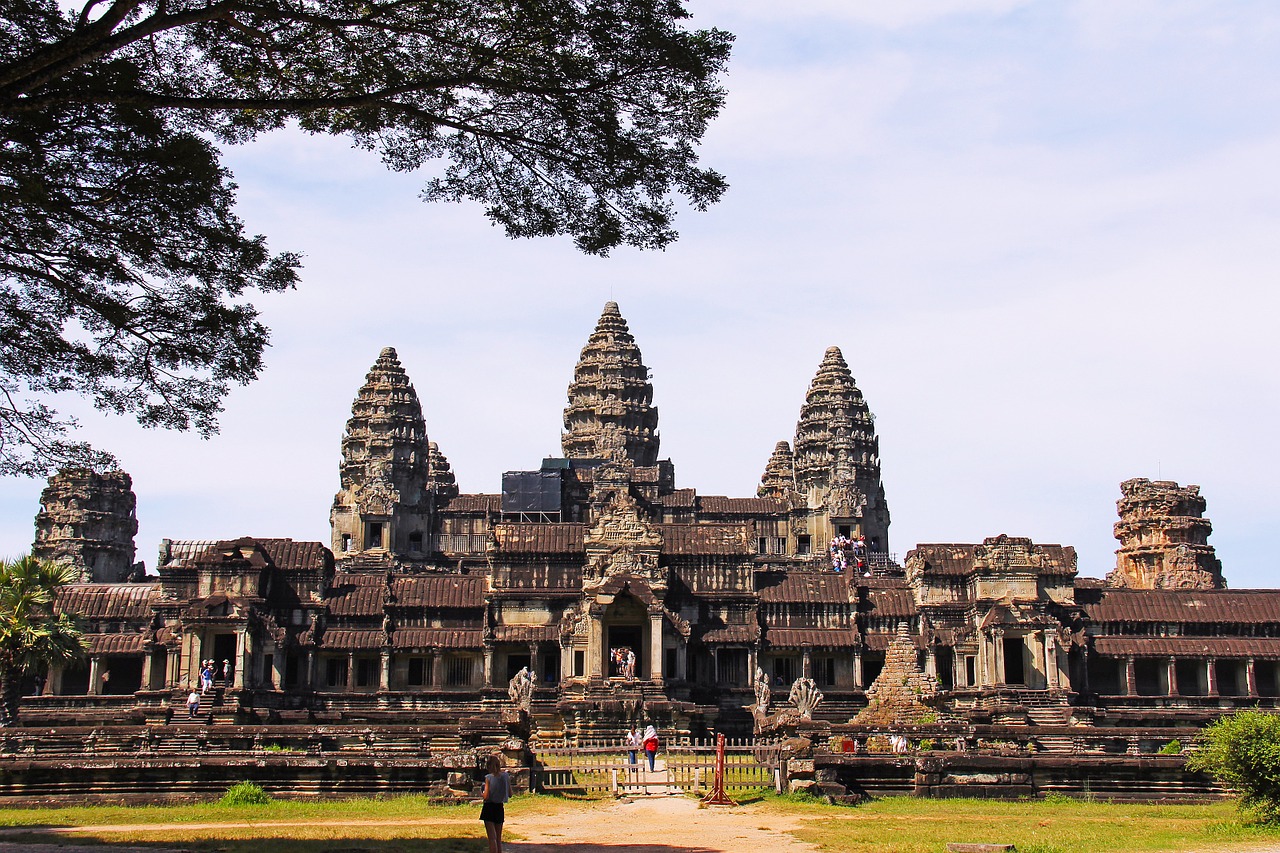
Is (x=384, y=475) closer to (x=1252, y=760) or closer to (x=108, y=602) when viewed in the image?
(x=108, y=602)

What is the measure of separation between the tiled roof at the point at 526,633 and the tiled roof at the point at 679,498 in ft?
96.4

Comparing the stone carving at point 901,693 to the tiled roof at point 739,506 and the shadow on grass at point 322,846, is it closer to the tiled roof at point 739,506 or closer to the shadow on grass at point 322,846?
the shadow on grass at point 322,846

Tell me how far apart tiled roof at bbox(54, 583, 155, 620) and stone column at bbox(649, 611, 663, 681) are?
21.8m

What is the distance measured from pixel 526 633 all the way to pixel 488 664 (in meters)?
1.89

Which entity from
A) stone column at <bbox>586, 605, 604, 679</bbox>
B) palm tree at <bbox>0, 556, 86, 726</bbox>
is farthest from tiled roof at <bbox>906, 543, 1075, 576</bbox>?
palm tree at <bbox>0, 556, 86, 726</bbox>

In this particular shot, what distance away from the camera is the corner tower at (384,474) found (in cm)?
8125

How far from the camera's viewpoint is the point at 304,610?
5122cm

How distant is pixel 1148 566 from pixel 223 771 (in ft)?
209

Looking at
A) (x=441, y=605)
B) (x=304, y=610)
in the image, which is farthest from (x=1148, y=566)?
(x=304, y=610)

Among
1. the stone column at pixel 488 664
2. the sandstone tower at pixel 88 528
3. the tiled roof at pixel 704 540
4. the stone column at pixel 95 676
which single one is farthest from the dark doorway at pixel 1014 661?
the sandstone tower at pixel 88 528

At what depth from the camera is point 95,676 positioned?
51562 millimetres

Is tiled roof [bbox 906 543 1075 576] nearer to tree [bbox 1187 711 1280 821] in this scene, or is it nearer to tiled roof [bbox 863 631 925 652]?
tiled roof [bbox 863 631 925 652]

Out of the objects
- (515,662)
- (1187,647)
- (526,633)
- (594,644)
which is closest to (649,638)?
(594,644)

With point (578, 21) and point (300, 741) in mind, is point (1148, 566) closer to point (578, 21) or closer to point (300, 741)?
point (300, 741)
